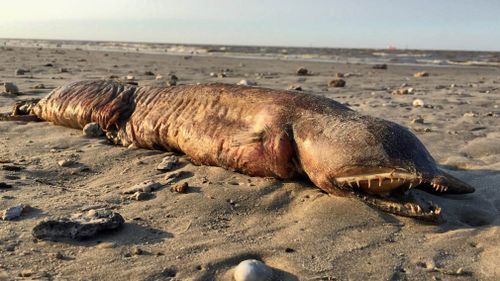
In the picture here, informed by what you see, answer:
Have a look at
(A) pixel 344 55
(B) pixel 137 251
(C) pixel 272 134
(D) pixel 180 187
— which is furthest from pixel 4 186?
(A) pixel 344 55

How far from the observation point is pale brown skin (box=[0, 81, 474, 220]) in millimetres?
3553

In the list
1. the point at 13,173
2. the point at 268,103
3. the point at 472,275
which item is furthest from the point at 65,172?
the point at 472,275

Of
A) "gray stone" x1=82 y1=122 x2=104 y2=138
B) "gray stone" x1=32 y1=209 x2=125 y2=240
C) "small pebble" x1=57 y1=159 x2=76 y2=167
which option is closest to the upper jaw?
"gray stone" x1=32 y1=209 x2=125 y2=240

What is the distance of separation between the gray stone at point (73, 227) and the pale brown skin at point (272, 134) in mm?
1509

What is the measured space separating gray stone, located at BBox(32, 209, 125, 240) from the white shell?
3.07 ft

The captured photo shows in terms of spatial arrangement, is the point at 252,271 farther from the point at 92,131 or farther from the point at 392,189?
the point at 92,131

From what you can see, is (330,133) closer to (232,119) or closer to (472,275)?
(232,119)

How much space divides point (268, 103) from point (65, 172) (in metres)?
1.87

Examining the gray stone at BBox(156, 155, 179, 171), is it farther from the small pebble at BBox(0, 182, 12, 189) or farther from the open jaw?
the open jaw

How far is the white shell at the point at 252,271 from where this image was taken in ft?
8.70

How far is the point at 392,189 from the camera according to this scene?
11.8 ft

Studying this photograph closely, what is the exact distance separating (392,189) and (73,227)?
2.11 meters

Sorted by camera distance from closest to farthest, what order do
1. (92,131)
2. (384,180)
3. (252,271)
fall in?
(252,271), (384,180), (92,131)

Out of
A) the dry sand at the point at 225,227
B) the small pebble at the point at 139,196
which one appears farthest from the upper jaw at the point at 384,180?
the small pebble at the point at 139,196
